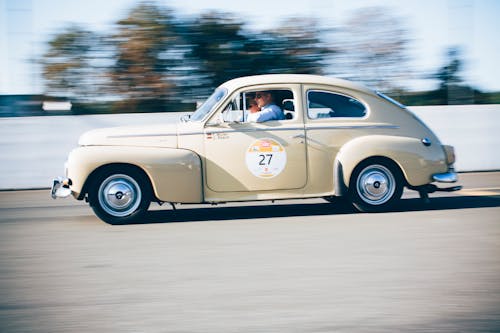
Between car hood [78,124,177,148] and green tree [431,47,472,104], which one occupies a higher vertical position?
green tree [431,47,472,104]

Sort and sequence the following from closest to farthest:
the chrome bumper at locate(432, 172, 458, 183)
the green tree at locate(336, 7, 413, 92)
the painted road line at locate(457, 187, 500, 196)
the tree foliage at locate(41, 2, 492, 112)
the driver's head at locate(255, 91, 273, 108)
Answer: the driver's head at locate(255, 91, 273, 108) → the chrome bumper at locate(432, 172, 458, 183) → the painted road line at locate(457, 187, 500, 196) → the tree foliage at locate(41, 2, 492, 112) → the green tree at locate(336, 7, 413, 92)

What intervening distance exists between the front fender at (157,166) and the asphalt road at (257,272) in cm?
43

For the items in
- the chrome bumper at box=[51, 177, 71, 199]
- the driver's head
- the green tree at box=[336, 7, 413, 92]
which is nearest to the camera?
the chrome bumper at box=[51, 177, 71, 199]

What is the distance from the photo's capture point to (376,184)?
8.60m

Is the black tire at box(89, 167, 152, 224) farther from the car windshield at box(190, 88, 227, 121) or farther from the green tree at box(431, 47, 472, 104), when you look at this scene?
the green tree at box(431, 47, 472, 104)

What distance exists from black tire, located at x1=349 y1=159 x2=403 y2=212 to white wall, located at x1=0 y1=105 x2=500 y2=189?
20.3 ft

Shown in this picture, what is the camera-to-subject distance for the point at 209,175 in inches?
323

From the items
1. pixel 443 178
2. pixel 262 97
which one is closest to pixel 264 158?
pixel 262 97

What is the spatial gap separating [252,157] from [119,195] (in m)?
1.72

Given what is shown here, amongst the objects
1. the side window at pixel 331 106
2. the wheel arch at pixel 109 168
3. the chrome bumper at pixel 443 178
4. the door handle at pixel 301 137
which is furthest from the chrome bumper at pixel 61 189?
the chrome bumper at pixel 443 178

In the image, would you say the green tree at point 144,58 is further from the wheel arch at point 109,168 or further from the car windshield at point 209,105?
the wheel arch at point 109,168

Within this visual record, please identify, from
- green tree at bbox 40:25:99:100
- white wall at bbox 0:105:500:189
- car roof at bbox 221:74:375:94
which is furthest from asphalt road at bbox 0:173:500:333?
green tree at bbox 40:25:99:100

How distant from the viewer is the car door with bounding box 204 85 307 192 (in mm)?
8227

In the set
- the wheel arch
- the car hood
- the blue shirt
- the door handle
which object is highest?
the blue shirt
